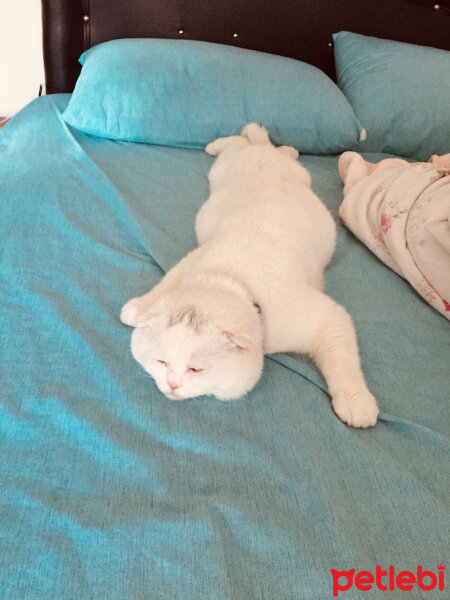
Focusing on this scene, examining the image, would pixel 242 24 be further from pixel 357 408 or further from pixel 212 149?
pixel 357 408

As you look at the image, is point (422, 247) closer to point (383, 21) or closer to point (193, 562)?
point (193, 562)

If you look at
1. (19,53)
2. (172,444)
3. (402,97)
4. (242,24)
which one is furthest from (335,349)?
(19,53)

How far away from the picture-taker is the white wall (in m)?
2.38

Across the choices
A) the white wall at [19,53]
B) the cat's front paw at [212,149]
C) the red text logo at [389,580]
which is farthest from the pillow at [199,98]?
the red text logo at [389,580]

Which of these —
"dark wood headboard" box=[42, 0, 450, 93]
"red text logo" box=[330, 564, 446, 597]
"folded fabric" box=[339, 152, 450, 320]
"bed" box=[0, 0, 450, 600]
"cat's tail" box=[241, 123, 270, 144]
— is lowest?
"red text logo" box=[330, 564, 446, 597]

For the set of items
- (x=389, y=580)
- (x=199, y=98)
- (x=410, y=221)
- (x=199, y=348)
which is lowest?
(x=389, y=580)

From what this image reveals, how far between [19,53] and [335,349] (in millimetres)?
2494

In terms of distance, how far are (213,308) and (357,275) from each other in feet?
2.14

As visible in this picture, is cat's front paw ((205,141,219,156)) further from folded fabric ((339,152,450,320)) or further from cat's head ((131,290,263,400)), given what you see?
cat's head ((131,290,263,400))

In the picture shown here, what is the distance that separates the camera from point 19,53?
8.18ft

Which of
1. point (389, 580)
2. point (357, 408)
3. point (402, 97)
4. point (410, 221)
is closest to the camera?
point (389, 580)

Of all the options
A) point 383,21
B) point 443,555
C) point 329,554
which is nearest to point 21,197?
point 329,554

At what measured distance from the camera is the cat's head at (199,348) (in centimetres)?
96

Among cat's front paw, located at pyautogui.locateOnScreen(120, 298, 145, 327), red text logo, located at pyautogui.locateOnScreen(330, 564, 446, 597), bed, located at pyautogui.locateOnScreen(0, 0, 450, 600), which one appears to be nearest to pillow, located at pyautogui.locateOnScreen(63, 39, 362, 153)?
bed, located at pyautogui.locateOnScreen(0, 0, 450, 600)
